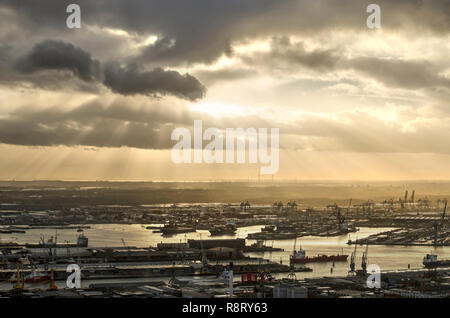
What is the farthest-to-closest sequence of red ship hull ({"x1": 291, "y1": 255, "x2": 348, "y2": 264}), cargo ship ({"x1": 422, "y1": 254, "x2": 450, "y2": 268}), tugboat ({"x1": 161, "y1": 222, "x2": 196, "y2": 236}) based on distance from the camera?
tugboat ({"x1": 161, "y1": 222, "x2": 196, "y2": 236}) → red ship hull ({"x1": 291, "y1": 255, "x2": 348, "y2": 264}) → cargo ship ({"x1": 422, "y1": 254, "x2": 450, "y2": 268})

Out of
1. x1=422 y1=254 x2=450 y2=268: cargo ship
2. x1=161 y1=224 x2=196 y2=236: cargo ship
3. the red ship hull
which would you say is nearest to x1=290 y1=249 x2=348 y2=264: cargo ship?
the red ship hull

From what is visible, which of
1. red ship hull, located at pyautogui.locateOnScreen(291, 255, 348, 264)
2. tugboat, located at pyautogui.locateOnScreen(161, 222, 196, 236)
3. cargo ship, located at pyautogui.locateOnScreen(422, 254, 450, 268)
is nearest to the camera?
cargo ship, located at pyautogui.locateOnScreen(422, 254, 450, 268)

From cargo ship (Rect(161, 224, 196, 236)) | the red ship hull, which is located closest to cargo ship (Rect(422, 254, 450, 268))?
the red ship hull

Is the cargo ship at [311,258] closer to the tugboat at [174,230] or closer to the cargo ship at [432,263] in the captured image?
the cargo ship at [432,263]

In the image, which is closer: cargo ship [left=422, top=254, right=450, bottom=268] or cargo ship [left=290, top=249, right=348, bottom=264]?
cargo ship [left=422, top=254, right=450, bottom=268]

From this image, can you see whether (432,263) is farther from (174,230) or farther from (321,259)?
(174,230)

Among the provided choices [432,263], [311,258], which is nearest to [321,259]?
[311,258]

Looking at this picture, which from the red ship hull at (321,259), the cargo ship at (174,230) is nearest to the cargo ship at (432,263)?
the red ship hull at (321,259)

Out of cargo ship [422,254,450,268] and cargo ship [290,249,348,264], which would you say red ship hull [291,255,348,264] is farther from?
cargo ship [422,254,450,268]

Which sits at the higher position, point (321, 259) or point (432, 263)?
point (432, 263)
